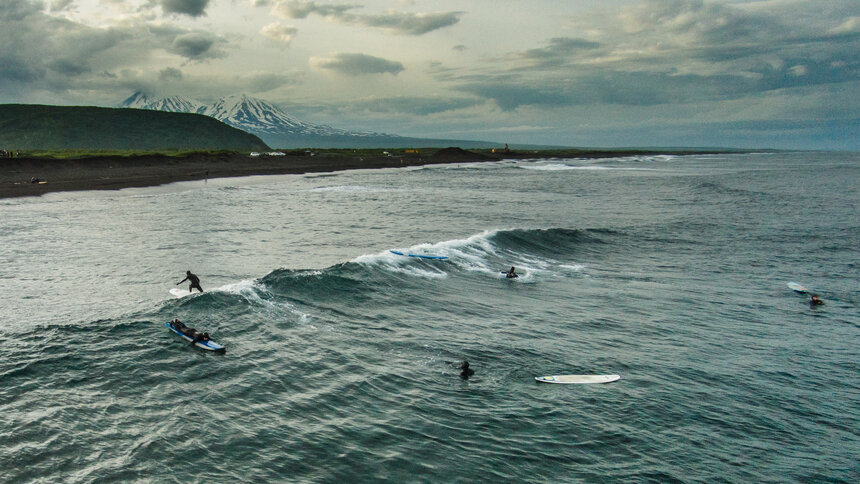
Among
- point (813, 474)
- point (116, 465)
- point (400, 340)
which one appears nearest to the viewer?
point (116, 465)

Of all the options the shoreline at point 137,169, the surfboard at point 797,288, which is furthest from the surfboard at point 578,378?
the shoreline at point 137,169

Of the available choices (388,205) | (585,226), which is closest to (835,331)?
(585,226)

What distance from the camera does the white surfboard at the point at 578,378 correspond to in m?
19.5

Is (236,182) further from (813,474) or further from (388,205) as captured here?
(813,474)

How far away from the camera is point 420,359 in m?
21.2

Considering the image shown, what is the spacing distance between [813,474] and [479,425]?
950 centimetres

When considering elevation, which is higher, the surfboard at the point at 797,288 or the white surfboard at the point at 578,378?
the surfboard at the point at 797,288

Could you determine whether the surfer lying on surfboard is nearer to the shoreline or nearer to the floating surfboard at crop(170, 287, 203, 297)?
the floating surfboard at crop(170, 287, 203, 297)

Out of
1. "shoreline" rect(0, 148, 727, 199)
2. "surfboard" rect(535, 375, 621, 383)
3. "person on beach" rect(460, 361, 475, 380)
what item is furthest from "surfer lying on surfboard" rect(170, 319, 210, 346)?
"shoreline" rect(0, 148, 727, 199)

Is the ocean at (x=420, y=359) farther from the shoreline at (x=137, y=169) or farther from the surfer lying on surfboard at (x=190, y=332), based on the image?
the shoreline at (x=137, y=169)

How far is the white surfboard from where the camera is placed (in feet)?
64.1

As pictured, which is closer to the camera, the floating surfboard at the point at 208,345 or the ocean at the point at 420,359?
the ocean at the point at 420,359

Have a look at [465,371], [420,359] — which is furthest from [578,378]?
[420,359]

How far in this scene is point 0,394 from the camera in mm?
17078
